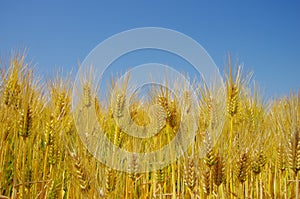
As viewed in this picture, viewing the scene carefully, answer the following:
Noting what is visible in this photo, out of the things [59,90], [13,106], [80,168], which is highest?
[59,90]

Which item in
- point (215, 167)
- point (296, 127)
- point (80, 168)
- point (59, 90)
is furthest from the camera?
point (59, 90)

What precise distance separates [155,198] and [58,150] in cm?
69

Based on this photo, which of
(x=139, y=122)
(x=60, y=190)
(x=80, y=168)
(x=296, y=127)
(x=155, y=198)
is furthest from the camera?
(x=139, y=122)

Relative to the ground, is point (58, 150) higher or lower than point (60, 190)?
higher

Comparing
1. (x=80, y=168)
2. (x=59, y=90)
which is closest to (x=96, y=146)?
(x=80, y=168)

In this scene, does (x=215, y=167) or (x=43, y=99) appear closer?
(x=215, y=167)

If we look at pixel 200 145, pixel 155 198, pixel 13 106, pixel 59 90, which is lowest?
pixel 155 198

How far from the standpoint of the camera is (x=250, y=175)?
2779mm

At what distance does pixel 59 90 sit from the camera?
2.96 meters

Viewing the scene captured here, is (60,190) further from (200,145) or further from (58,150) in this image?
(200,145)

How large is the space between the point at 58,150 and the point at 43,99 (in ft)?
2.18

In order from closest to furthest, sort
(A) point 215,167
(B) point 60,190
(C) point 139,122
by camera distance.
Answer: (A) point 215,167
(B) point 60,190
(C) point 139,122

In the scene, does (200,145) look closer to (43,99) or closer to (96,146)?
(96,146)

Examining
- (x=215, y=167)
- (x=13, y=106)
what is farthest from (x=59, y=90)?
(x=215, y=167)
